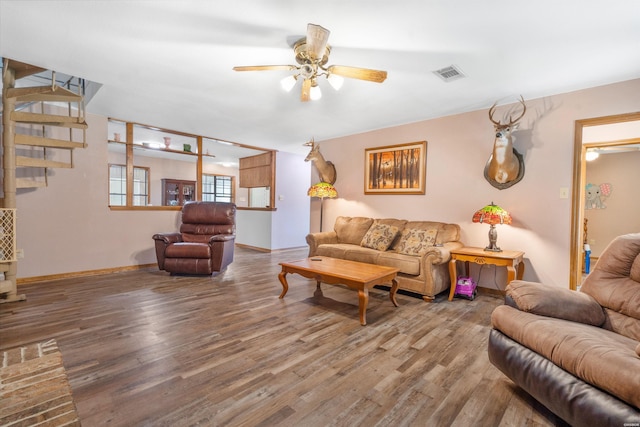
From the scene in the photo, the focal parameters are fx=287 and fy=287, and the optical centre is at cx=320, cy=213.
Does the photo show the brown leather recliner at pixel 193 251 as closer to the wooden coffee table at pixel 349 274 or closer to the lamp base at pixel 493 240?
the wooden coffee table at pixel 349 274

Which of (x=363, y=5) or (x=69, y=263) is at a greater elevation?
A: (x=363, y=5)

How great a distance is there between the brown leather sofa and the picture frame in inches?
104

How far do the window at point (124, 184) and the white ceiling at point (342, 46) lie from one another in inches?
183

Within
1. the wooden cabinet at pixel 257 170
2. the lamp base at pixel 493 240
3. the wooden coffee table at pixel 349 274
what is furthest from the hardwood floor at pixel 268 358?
the wooden cabinet at pixel 257 170

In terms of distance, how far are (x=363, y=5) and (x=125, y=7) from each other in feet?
5.38

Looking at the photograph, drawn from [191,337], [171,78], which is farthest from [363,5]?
[191,337]

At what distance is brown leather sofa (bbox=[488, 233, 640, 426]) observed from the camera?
120 centimetres

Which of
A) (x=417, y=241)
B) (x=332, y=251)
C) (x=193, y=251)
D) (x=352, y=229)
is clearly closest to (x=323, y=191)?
(x=352, y=229)

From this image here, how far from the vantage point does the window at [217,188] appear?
29.9ft

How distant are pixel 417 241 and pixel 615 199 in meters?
4.56

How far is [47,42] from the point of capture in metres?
2.43

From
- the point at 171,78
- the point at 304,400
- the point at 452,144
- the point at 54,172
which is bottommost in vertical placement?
the point at 304,400

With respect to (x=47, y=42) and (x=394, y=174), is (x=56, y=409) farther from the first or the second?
(x=394, y=174)

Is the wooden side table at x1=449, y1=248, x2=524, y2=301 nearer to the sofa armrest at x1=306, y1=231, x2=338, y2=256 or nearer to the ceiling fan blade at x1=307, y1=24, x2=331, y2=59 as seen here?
the sofa armrest at x1=306, y1=231, x2=338, y2=256
